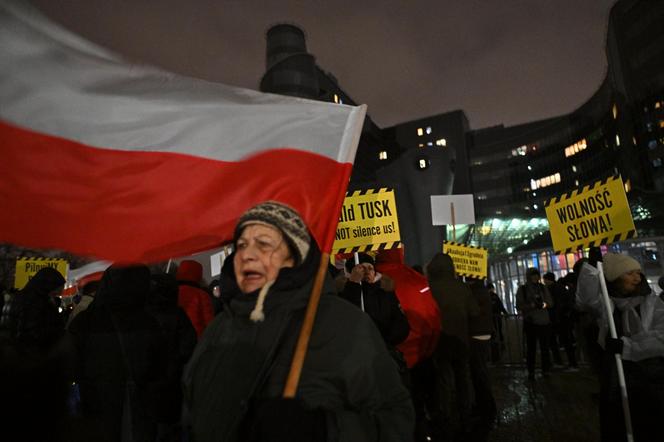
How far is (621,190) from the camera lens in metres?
5.63

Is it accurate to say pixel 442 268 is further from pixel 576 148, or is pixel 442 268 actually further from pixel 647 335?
pixel 576 148

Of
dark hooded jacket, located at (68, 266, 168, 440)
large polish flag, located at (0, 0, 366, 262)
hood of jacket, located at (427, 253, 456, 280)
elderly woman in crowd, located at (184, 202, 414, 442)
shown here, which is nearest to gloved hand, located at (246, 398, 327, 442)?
elderly woman in crowd, located at (184, 202, 414, 442)

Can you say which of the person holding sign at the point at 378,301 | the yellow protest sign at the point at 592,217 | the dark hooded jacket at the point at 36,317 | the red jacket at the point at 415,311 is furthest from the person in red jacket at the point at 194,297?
the yellow protest sign at the point at 592,217

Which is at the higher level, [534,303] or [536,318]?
[534,303]

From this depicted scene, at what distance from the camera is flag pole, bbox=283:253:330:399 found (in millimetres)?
1744

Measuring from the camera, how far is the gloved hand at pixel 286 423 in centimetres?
163

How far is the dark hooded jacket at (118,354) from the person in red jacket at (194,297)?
3.74 feet

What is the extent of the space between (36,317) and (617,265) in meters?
5.35

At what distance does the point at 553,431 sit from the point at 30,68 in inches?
262

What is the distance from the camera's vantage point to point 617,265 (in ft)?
14.7

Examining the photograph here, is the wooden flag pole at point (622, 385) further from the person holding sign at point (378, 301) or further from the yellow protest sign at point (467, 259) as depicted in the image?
the yellow protest sign at point (467, 259)

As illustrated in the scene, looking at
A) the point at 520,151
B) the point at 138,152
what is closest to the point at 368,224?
the point at 138,152

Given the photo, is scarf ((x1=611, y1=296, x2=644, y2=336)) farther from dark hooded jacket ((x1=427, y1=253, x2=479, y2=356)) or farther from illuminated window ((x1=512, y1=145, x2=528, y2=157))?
illuminated window ((x1=512, y1=145, x2=528, y2=157))

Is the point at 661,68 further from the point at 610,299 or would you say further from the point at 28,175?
the point at 28,175
